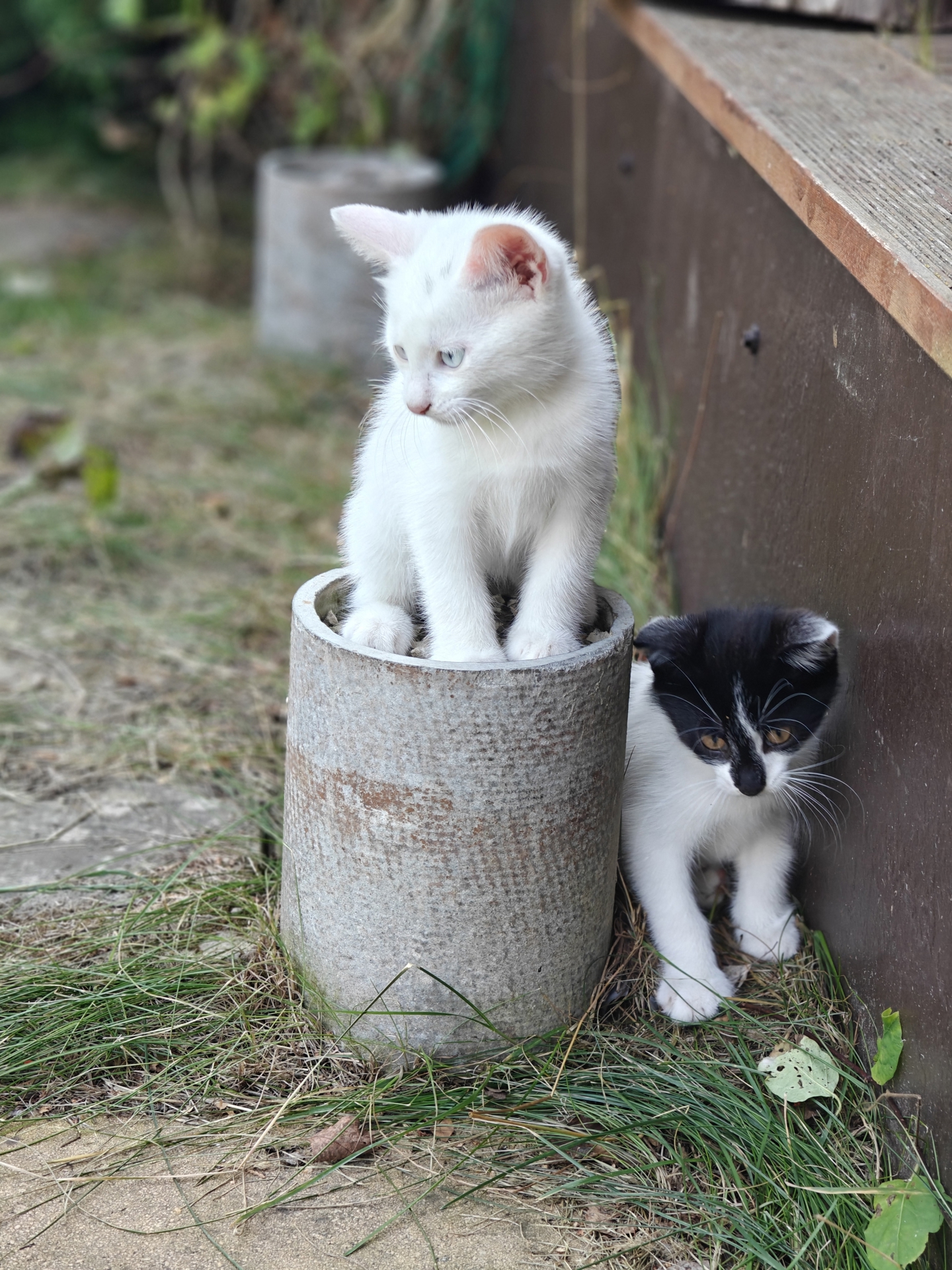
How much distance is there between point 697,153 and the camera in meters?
3.64

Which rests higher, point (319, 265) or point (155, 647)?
point (319, 265)

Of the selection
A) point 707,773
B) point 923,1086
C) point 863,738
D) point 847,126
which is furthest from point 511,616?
point 847,126

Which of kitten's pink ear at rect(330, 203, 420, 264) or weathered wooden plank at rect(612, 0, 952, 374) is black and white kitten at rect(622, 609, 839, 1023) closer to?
weathered wooden plank at rect(612, 0, 952, 374)

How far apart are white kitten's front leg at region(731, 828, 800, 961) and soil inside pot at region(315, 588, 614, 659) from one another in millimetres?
551

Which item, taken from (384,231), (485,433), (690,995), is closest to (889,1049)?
(690,995)

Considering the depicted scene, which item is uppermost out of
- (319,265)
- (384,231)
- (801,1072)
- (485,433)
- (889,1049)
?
(384,231)

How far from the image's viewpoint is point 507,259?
195cm

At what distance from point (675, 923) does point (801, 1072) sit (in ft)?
1.25

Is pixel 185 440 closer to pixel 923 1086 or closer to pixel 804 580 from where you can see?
pixel 804 580

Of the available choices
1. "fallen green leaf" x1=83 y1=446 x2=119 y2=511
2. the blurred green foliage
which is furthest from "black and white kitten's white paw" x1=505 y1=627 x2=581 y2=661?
the blurred green foliage

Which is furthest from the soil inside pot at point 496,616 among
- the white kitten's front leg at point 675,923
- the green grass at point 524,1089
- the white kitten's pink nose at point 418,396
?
the green grass at point 524,1089

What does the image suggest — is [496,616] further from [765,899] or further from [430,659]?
[765,899]

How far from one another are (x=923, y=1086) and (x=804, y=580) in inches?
40.0

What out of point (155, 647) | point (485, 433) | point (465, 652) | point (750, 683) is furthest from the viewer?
point (155, 647)
